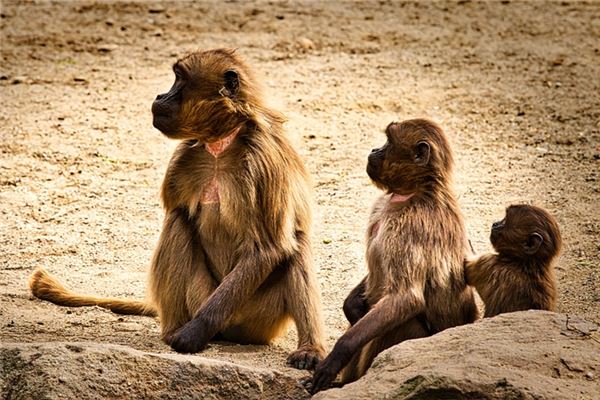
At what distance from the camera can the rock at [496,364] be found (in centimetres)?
509

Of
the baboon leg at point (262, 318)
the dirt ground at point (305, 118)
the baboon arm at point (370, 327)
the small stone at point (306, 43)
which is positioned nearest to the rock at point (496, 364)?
the baboon arm at point (370, 327)

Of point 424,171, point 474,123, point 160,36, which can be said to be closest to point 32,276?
point 424,171

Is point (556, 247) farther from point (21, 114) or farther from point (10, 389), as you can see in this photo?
point (21, 114)

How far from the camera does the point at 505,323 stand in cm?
566

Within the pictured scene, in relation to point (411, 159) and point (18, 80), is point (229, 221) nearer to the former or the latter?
point (411, 159)

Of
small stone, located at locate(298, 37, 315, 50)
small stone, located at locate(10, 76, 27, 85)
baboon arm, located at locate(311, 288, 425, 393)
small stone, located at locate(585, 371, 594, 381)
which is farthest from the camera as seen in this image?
small stone, located at locate(298, 37, 315, 50)

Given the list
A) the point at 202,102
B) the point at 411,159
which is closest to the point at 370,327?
the point at 411,159

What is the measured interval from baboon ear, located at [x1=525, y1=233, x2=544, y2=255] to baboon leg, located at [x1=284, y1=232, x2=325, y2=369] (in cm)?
126

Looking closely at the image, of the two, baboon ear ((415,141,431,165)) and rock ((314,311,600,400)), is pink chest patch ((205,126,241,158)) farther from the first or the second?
rock ((314,311,600,400))

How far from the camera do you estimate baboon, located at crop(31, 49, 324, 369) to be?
660 cm

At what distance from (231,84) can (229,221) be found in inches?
30.5

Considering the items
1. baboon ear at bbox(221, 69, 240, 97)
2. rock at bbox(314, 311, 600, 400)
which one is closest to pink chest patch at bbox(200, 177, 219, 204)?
baboon ear at bbox(221, 69, 240, 97)

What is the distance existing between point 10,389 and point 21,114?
19.5 feet

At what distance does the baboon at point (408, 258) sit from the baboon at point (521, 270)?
0.13 m
